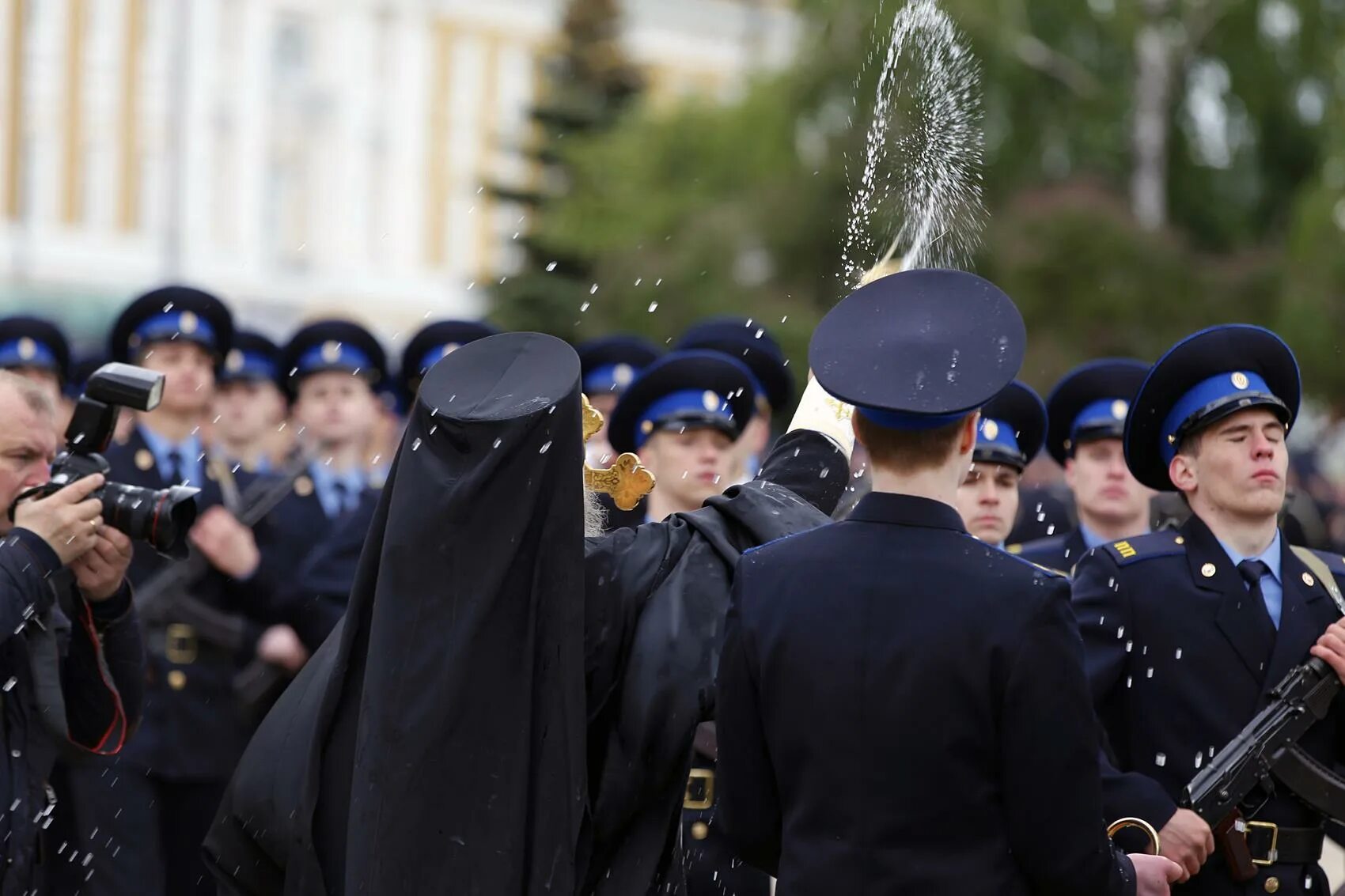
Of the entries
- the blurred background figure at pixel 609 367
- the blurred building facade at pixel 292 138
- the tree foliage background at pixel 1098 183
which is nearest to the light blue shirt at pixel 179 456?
the blurred background figure at pixel 609 367

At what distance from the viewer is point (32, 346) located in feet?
29.0

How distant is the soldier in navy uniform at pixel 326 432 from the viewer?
8727 mm

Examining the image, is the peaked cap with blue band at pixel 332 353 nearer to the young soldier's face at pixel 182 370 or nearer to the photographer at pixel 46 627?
the young soldier's face at pixel 182 370

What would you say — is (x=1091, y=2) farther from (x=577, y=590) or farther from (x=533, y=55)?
(x=533, y=55)

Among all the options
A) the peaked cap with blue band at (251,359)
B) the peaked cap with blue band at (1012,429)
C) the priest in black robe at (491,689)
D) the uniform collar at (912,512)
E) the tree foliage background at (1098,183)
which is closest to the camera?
the uniform collar at (912,512)

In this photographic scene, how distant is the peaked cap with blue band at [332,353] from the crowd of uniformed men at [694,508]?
0.04 ft

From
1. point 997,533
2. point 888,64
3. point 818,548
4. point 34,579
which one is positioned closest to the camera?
point 818,548

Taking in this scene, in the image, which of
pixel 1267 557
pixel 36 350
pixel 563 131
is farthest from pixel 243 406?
pixel 563 131

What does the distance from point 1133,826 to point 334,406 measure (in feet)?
17.7

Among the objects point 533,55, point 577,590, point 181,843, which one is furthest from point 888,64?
point 533,55

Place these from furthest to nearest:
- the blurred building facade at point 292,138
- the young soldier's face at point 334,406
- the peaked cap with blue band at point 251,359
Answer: the blurred building facade at point 292,138, the peaked cap with blue band at point 251,359, the young soldier's face at point 334,406

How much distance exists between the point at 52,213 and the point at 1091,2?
95.6 ft

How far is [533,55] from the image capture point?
5678 cm

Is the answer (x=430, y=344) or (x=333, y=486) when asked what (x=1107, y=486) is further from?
(x=333, y=486)
